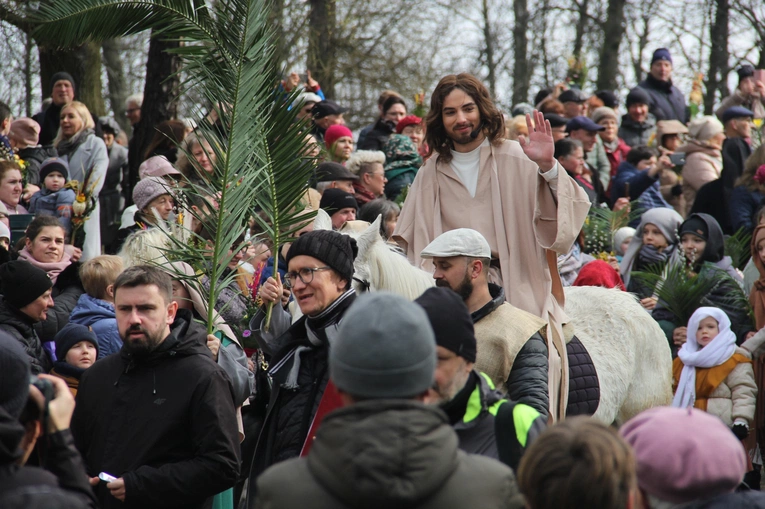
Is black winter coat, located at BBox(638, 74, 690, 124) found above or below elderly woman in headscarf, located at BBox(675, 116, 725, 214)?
above

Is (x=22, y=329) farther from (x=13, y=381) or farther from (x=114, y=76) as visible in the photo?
(x=114, y=76)

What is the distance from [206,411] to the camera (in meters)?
4.75

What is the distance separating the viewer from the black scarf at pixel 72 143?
10.4 m

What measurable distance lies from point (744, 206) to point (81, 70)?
9.12m

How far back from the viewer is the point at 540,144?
5.83 m

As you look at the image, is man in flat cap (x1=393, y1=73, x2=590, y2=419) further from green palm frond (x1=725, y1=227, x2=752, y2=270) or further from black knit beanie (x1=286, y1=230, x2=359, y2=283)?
green palm frond (x1=725, y1=227, x2=752, y2=270)

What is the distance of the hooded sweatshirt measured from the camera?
2.55 meters

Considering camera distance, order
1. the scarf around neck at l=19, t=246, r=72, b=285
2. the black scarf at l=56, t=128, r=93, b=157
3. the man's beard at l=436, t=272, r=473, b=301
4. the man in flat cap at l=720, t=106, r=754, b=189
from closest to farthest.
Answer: the man's beard at l=436, t=272, r=473, b=301
the scarf around neck at l=19, t=246, r=72, b=285
the black scarf at l=56, t=128, r=93, b=157
the man in flat cap at l=720, t=106, r=754, b=189

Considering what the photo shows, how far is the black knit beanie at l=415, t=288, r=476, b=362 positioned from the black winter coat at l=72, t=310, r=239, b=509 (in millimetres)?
1604

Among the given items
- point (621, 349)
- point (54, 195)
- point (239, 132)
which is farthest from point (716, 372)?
point (54, 195)

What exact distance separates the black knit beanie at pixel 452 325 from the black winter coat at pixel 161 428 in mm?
1604

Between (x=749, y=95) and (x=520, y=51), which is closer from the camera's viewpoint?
(x=749, y=95)

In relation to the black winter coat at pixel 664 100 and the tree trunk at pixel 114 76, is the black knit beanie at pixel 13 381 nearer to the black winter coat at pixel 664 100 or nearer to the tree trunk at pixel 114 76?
the black winter coat at pixel 664 100

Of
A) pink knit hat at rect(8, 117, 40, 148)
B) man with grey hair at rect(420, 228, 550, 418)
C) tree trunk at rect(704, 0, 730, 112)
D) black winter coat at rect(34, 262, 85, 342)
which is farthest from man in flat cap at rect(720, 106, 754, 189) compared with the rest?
tree trunk at rect(704, 0, 730, 112)
